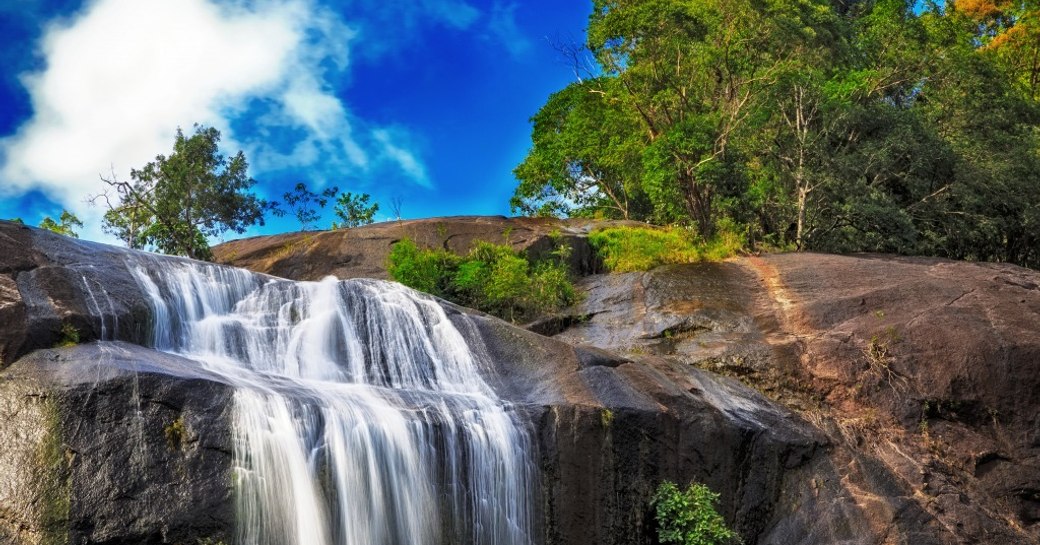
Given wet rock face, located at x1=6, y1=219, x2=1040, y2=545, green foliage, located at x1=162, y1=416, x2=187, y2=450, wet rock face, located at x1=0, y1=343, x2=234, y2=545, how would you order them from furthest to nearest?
green foliage, located at x1=162, y1=416, x2=187, y2=450 → wet rock face, located at x1=6, y1=219, x2=1040, y2=545 → wet rock face, located at x1=0, y1=343, x2=234, y2=545

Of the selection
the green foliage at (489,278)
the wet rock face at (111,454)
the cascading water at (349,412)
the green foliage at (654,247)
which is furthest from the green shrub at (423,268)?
the wet rock face at (111,454)

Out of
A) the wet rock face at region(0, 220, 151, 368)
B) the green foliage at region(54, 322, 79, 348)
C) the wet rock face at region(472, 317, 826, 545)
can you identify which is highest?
the wet rock face at region(0, 220, 151, 368)

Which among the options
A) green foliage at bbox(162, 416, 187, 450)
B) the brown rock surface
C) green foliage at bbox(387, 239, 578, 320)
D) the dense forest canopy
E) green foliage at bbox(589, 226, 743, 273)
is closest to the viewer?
green foliage at bbox(162, 416, 187, 450)

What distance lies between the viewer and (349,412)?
401 inches

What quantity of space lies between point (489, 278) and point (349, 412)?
982cm

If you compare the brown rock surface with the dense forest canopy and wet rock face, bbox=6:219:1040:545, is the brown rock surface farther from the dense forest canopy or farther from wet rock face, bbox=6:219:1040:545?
the dense forest canopy

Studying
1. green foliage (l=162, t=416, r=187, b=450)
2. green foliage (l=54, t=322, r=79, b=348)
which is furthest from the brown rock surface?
green foliage (l=54, t=322, r=79, b=348)

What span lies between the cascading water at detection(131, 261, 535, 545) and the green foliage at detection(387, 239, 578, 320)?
4.93 meters

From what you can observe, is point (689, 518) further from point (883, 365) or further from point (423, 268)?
point (423, 268)

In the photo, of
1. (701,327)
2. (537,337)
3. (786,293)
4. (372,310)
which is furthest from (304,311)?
(786,293)

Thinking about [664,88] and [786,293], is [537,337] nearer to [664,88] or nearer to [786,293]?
[786,293]

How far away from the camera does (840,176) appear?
2264cm

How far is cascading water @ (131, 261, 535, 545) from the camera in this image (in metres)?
9.37

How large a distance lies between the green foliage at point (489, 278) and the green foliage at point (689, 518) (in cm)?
701
